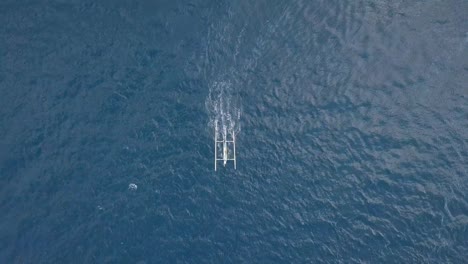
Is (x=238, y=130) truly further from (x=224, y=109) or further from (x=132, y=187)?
(x=132, y=187)

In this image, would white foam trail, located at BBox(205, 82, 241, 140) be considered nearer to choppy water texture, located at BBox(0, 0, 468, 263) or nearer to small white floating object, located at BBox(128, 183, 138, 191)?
choppy water texture, located at BBox(0, 0, 468, 263)

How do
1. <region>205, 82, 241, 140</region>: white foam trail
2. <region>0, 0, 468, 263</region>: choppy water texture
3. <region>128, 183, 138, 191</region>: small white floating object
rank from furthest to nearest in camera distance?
<region>205, 82, 241, 140</region>: white foam trail
<region>128, 183, 138, 191</region>: small white floating object
<region>0, 0, 468, 263</region>: choppy water texture

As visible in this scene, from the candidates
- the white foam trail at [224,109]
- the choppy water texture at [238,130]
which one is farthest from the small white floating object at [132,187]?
the white foam trail at [224,109]

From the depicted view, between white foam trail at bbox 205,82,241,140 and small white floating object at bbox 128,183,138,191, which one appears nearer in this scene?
small white floating object at bbox 128,183,138,191

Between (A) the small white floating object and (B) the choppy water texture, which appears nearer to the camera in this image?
(B) the choppy water texture

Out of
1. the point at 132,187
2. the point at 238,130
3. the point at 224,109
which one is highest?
the point at 224,109

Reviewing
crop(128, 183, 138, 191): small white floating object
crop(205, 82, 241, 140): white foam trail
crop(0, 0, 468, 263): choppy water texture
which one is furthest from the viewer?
crop(205, 82, 241, 140): white foam trail

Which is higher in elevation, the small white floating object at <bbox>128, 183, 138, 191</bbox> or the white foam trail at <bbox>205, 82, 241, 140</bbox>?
the white foam trail at <bbox>205, 82, 241, 140</bbox>

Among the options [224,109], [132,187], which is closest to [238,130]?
[224,109]

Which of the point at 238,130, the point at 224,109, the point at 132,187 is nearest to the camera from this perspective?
the point at 132,187

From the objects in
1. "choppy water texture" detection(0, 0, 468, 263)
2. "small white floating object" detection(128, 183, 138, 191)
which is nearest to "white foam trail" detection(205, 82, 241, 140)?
"choppy water texture" detection(0, 0, 468, 263)
